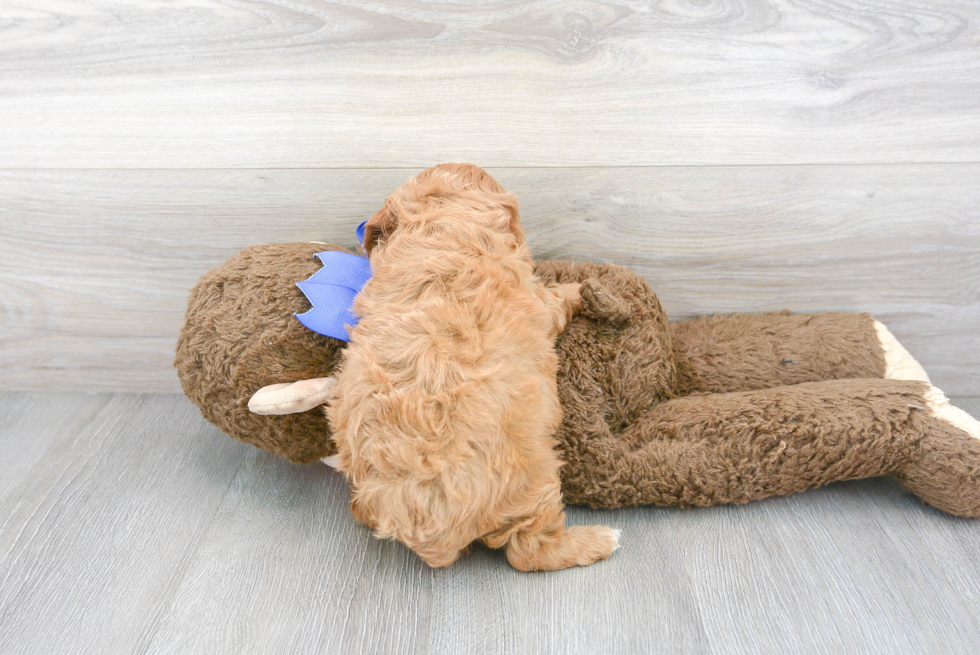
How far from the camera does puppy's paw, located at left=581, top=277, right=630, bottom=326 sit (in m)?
0.95

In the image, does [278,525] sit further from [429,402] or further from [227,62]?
[227,62]

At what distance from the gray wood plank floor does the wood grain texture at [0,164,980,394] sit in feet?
1.18

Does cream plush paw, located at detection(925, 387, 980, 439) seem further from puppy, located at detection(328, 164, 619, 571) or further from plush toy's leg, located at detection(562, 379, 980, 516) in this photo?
puppy, located at detection(328, 164, 619, 571)

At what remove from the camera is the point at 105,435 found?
3.93 feet

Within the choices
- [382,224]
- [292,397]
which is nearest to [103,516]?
[292,397]

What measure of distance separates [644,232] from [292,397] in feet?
2.17

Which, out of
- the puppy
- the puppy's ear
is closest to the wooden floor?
the puppy

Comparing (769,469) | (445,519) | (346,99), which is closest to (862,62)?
(769,469)

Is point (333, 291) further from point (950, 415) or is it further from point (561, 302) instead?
point (950, 415)

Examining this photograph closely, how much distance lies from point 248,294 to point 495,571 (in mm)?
527

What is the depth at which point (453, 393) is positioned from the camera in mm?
736

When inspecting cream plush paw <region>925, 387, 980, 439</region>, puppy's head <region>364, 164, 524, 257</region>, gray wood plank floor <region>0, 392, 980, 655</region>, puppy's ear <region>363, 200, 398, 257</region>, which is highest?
puppy's head <region>364, 164, 524, 257</region>

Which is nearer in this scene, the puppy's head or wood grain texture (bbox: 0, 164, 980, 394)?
the puppy's head

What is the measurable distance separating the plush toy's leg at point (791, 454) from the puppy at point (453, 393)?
10 centimetres
